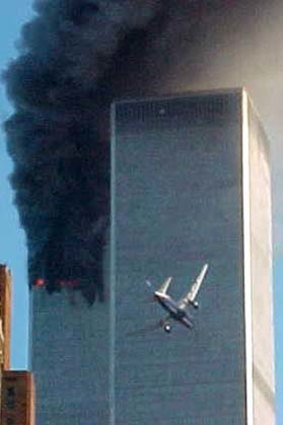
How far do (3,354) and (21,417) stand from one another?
6.56 ft

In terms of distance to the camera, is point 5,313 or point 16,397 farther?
point 5,313

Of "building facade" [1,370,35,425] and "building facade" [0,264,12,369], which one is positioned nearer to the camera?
"building facade" [1,370,35,425]

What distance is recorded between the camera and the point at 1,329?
83438 mm

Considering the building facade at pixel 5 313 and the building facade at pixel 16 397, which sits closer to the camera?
the building facade at pixel 16 397

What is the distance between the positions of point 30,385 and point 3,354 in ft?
3.98

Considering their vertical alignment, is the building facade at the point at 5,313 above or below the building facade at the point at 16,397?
above

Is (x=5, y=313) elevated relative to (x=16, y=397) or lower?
elevated

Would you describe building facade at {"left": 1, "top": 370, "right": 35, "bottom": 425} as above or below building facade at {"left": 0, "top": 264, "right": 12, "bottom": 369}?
below

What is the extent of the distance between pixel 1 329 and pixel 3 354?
1.02 metres

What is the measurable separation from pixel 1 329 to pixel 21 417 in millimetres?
2617

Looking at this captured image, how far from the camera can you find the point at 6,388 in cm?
8338

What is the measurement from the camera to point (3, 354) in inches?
3312

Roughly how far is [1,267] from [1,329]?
2904 millimetres

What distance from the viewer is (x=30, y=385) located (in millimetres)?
83938
